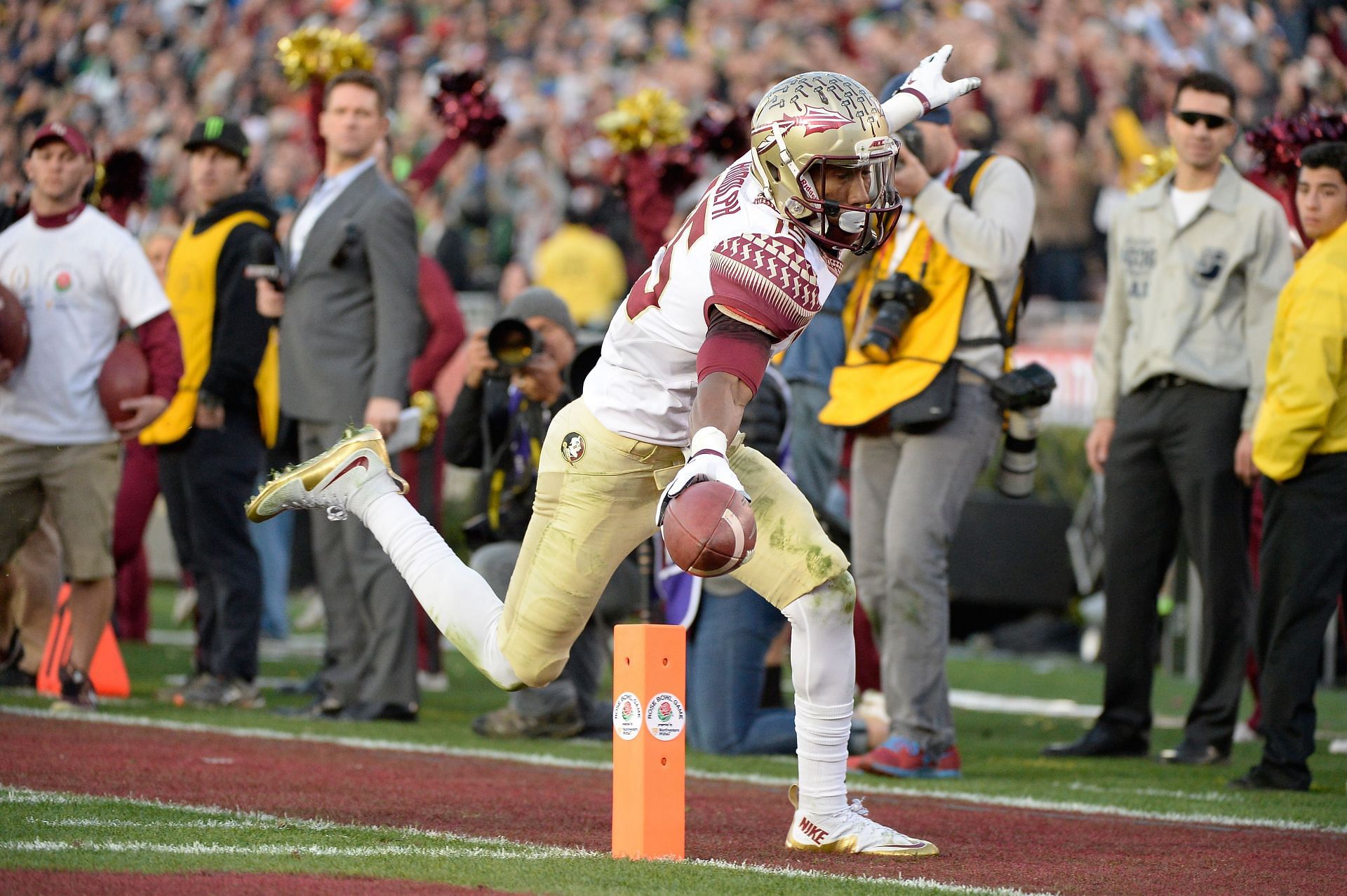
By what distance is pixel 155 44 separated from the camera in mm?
22703

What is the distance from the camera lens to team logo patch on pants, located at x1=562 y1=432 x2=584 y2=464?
14.6 feet

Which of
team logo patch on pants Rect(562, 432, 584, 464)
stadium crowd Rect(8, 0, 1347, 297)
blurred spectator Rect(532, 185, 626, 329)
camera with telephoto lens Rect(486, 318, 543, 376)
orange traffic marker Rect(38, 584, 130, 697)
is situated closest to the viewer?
team logo patch on pants Rect(562, 432, 584, 464)

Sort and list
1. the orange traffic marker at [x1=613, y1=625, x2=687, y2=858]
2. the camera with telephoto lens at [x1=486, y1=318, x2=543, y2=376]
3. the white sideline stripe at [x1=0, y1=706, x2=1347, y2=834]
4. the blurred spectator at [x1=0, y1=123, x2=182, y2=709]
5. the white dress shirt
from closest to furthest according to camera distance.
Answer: the orange traffic marker at [x1=613, y1=625, x2=687, y2=858] → the white sideline stripe at [x1=0, y1=706, x2=1347, y2=834] → the camera with telephoto lens at [x1=486, y1=318, x2=543, y2=376] → the blurred spectator at [x1=0, y1=123, x2=182, y2=709] → the white dress shirt

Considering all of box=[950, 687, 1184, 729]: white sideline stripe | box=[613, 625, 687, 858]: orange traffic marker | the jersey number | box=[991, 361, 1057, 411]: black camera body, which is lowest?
box=[950, 687, 1184, 729]: white sideline stripe

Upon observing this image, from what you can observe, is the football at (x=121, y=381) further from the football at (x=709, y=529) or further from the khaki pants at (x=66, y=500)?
the football at (x=709, y=529)

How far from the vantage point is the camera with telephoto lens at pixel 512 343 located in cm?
688

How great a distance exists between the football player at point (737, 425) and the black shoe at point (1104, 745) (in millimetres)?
2745

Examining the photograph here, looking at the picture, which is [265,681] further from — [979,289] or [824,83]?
[824,83]

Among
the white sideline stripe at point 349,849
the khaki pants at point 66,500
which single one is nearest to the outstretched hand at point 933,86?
the white sideline stripe at point 349,849

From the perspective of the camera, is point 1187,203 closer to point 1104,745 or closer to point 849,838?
point 1104,745

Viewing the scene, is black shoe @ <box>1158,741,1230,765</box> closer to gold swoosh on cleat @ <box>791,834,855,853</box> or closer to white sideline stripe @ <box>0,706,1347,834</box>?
white sideline stripe @ <box>0,706,1347,834</box>

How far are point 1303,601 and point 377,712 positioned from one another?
3610 mm

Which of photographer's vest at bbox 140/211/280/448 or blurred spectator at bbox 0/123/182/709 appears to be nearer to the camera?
blurred spectator at bbox 0/123/182/709

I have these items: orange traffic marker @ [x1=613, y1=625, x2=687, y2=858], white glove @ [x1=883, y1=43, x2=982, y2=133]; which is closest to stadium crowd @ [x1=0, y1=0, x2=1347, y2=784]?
white glove @ [x1=883, y1=43, x2=982, y2=133]
